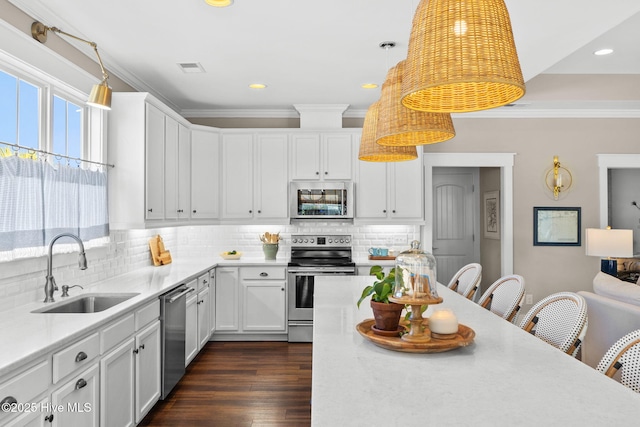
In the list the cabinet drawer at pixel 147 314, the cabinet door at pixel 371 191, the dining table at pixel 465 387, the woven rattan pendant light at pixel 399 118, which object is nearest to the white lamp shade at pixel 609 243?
the cabinet door at pixel 371 191

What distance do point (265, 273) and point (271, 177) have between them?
1.15 m

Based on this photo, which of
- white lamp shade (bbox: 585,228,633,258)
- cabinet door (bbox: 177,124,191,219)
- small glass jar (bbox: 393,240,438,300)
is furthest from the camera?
white lamp shade (bbox: 585,228,633,258)

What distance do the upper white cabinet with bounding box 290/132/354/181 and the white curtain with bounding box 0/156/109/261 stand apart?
2.27m

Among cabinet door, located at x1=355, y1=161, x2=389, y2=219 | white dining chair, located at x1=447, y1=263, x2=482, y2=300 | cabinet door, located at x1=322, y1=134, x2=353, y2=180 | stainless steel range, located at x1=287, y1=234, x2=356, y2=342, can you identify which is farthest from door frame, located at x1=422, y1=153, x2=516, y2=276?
white dining chair, located at x1=447, y1=263, x2=482, y2=300

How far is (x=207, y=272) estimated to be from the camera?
4.57m

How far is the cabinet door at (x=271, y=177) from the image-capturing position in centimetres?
526

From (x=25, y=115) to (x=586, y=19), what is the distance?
374cm

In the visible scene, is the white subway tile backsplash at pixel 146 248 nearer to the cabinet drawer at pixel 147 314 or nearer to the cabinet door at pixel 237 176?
the cabinet door at pixel 237 176

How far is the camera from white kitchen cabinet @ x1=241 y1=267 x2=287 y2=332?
4.97 metres

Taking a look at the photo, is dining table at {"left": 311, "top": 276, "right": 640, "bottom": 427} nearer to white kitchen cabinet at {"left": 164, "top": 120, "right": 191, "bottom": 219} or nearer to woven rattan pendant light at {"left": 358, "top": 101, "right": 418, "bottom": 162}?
woven rattan pendant light at {"left": 358, "top": 101, "right": 418, "bottom": 162}

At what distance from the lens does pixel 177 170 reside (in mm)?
4551

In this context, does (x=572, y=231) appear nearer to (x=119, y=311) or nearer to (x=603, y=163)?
(x=603, y=163)

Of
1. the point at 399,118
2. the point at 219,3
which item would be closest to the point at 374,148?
the point at 399,118

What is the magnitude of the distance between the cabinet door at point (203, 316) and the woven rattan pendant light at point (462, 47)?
11.6 ft
